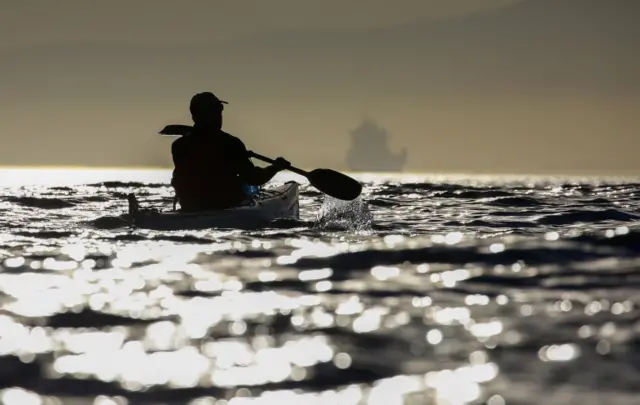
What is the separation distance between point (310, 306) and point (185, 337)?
5.12ft

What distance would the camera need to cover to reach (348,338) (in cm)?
546

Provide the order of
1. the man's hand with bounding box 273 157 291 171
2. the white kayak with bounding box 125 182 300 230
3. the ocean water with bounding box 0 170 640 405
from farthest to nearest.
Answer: the man's hand with bounding box 273 157 291 171
the white kayak with bounding box 125 182 300 230
the ocean water with bounding box 0 170 640 405

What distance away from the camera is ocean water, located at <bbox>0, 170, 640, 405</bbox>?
419 centimetres

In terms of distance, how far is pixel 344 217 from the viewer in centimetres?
1784

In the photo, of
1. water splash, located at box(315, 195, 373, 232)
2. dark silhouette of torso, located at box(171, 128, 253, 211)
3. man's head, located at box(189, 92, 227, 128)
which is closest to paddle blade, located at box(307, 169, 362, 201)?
water splash, located at box(315, 195, 373, 232)

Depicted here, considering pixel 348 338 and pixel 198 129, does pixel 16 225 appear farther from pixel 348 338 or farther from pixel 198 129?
pixel 348 338

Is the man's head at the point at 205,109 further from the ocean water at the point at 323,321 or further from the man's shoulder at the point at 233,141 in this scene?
the ocean water at the point at 323,321

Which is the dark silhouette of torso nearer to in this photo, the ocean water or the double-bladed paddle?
the double-bladed paddle

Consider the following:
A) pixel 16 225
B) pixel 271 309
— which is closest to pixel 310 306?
pixel 271 309

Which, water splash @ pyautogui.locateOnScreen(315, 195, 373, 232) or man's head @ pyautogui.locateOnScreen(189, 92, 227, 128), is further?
water splash @ pyautogui.locateOnScreen(315, 195, 373, 232)

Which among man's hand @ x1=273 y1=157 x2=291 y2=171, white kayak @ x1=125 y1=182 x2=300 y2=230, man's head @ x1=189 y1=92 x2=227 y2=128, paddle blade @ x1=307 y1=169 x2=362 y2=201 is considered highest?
man's head @ x1=189 y1=92 x2=227 y2=128

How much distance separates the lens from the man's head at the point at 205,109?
14016 millimetres

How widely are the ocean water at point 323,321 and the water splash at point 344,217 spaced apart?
3.73 meters

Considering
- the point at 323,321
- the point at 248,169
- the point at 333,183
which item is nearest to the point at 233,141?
the point at 248,169
